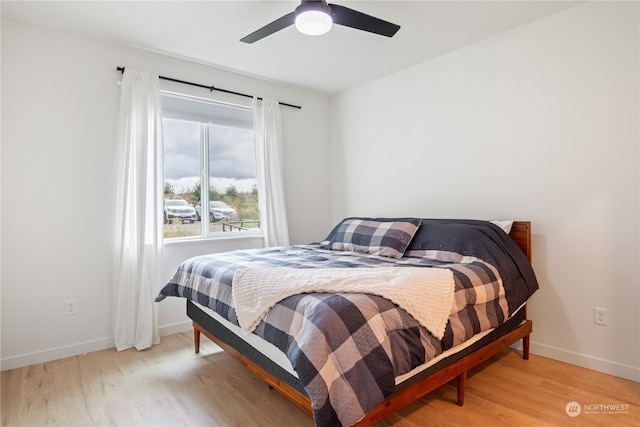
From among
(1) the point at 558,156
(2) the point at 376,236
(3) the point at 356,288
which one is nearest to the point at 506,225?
(1) the point at 558,156

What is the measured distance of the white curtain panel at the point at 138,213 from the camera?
278cm

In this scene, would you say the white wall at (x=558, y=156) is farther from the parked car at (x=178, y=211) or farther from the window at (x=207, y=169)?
the parked car at (x=178, y=211)

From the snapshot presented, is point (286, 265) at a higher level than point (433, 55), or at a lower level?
lower

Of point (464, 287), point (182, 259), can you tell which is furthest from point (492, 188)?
Answer: point (182, 259)

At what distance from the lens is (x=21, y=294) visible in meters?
2.48

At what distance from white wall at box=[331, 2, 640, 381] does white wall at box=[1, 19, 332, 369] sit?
2681 millimetres

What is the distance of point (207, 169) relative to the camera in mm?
3451

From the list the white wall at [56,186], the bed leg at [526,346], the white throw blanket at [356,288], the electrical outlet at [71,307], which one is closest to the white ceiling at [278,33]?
the white wall at [56,186]

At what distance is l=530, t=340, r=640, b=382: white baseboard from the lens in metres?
2.17

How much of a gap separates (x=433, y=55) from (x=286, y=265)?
2.34 m

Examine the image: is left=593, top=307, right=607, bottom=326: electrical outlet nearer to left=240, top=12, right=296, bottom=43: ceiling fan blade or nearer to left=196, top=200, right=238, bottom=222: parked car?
left=240, top=12, right=296, bottom=43: ceiling fan blade

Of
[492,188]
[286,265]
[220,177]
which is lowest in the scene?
[286,265]

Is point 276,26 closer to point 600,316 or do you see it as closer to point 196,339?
point 196,339

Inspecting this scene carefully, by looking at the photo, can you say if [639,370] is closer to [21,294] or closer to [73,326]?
[73,326]
